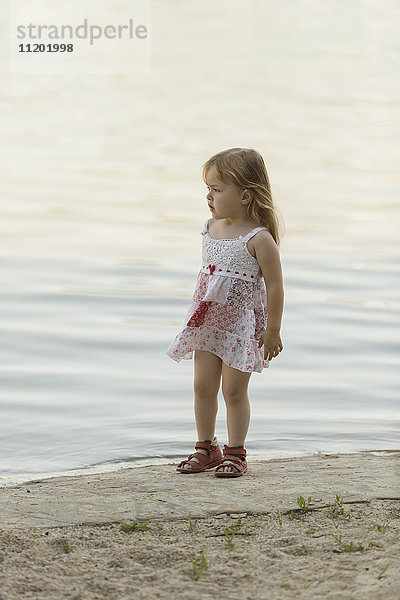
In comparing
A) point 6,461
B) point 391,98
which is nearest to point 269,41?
point 391,98

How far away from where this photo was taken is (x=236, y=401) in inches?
190

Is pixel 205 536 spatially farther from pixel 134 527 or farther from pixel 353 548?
pixel 353 548

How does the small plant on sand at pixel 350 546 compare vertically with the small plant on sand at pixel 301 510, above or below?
below

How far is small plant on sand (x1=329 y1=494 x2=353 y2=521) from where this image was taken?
13.4 feet

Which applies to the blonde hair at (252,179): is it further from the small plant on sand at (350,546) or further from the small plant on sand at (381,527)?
the small plant on sand at (350,546)

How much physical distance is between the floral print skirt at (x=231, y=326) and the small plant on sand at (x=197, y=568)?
130 centimetres

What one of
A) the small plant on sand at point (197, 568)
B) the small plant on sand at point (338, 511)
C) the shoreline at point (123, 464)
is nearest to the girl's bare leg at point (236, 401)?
the shoreline at point (123, 464)

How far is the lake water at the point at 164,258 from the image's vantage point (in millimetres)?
6297

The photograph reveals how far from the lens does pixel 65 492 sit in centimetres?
446

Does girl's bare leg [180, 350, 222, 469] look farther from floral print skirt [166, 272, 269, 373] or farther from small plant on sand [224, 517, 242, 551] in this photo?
small plant on sand [224, 517, 242, 551]

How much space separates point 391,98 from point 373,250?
15.3 metres

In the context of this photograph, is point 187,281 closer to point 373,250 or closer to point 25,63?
point 373,250

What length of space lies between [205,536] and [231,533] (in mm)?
99

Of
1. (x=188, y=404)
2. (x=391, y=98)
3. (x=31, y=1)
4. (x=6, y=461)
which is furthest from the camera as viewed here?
(x=31, y=1)
